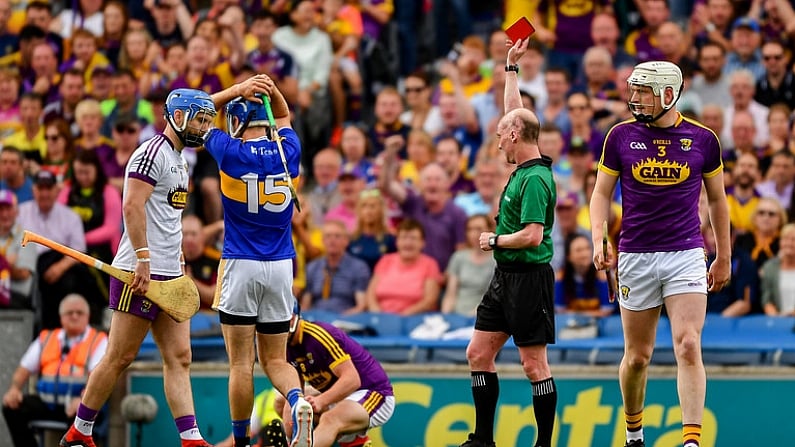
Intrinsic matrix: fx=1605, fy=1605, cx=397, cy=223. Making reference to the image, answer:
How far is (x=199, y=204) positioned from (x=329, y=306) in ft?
7.15

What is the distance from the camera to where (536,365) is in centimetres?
1075

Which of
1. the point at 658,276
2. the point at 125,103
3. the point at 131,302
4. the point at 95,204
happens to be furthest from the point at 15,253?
the point at 658,276

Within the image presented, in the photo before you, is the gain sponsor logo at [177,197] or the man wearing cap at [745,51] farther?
the man wearing cap at [745,51]

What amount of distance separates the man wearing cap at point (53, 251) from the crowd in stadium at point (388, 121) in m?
0.02

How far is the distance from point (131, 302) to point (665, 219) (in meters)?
3.57

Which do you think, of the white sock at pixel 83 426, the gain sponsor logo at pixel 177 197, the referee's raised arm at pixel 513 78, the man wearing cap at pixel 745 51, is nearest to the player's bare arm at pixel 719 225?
the referee's raised arm at pixel 513 78

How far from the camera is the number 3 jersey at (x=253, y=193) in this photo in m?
10.8

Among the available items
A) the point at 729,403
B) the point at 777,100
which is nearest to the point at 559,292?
the point at 729,403

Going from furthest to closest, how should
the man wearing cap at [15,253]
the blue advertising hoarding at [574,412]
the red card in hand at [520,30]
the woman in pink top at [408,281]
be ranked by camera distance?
the man wearing cap at [15,253]
the woman in pink top at [408,281]
the blue advertising hoarding at [574,412]
the red card in hand at [520,30]

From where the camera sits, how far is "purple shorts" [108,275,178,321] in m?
10.7

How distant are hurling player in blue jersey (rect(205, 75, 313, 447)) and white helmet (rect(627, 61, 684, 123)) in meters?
2.37

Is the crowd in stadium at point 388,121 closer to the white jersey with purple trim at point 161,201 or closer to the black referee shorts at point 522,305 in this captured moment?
the black referee shorts at point 522,305

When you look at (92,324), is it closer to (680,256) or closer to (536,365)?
(536,365)

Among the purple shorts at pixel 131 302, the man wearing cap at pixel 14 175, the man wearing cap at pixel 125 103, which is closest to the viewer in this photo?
the purple shorts at pixel 131 302
